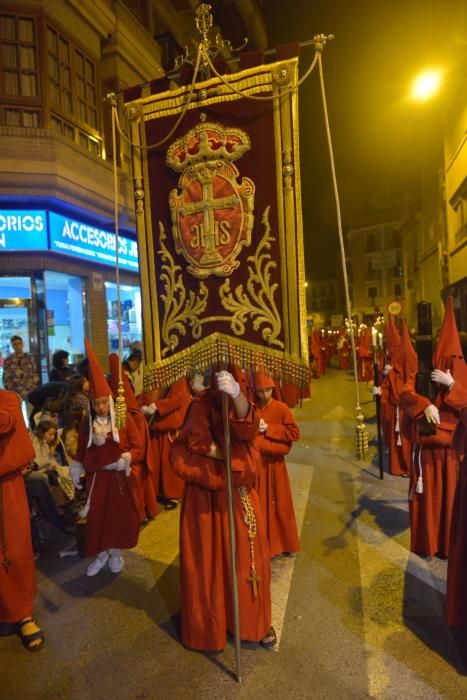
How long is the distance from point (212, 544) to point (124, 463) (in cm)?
142

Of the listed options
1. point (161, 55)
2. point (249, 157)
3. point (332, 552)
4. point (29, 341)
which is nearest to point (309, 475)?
point (332, 552)

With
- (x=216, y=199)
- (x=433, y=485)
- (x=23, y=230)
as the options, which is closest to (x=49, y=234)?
(x=23, y=230)

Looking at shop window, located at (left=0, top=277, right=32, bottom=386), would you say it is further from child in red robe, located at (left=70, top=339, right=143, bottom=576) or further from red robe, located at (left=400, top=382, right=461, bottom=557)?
red robe, located at (left=400, top=382, right=461, bottom=557)

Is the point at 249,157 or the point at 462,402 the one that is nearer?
the point at 249,157

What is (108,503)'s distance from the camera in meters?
4.25

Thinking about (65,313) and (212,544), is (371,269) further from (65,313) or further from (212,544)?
(212,544)

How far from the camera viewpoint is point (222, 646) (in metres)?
3.05

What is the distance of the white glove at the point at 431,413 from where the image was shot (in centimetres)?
386

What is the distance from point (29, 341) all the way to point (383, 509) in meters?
7.74

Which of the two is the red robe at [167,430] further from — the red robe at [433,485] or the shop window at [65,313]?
the shop window at [65,313]

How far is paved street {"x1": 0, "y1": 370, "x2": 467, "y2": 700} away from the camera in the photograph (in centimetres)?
288

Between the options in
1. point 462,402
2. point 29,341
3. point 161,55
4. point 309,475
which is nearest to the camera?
point 462,402

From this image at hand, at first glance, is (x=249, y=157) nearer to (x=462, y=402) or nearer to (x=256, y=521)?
(x=256, y=521)

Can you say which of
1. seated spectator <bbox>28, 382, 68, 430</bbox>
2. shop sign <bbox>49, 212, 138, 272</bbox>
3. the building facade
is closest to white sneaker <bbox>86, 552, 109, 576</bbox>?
seated spectator <bbox>28, 382, 68, 430</bbox>
